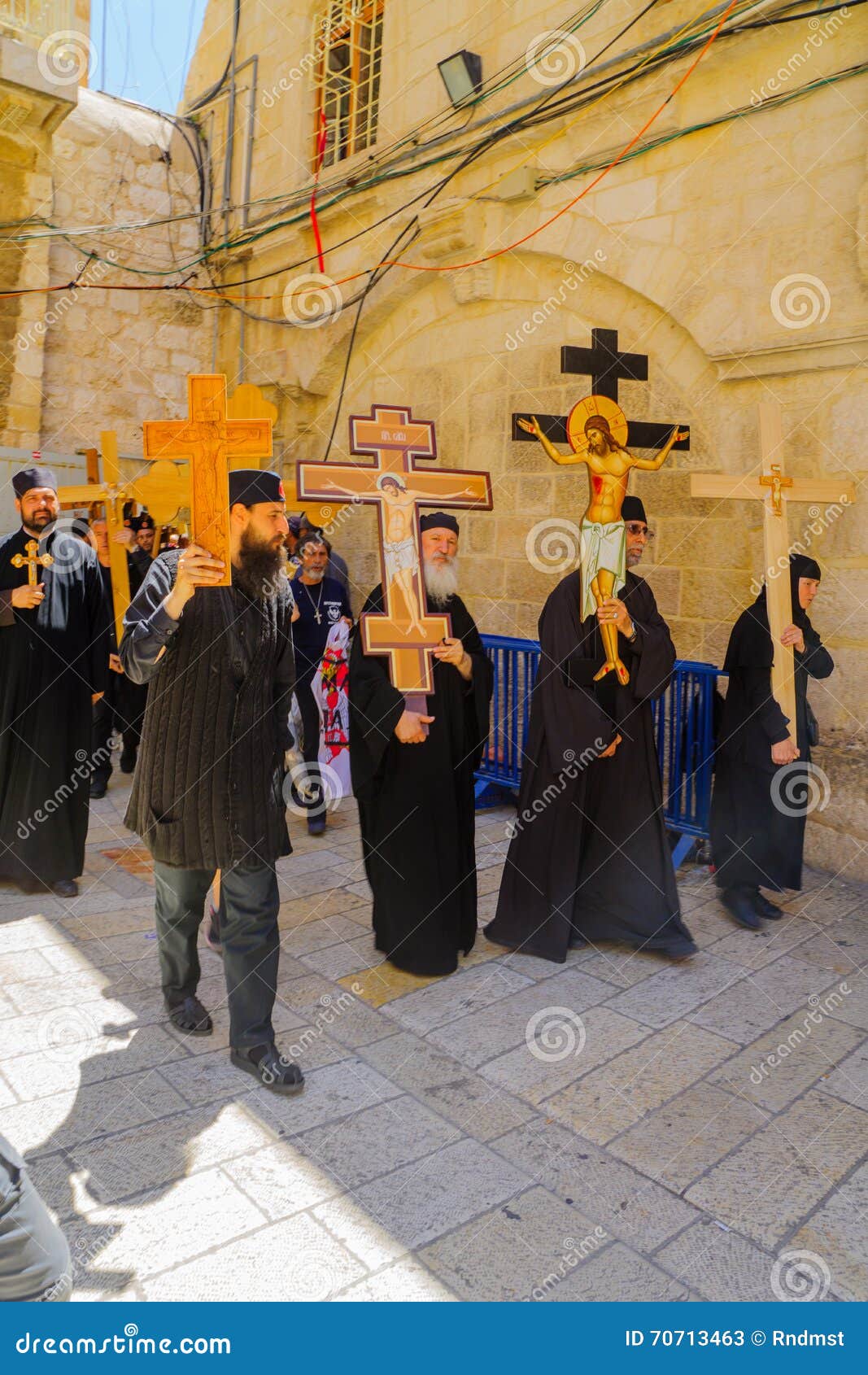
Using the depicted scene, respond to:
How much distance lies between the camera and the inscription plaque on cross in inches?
164

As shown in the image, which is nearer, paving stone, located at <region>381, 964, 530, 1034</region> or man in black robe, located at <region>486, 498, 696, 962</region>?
paving stone, located at <region>381, 964, 530, 1034</region>

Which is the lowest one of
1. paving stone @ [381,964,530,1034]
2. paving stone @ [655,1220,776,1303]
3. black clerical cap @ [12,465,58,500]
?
paving stone @ [381,964,530,1034]

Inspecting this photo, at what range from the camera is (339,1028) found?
3652 mm

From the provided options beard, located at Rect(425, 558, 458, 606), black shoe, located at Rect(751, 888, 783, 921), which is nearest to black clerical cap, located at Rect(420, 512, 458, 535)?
beard, located at Rect(425, 558, 458, 606)

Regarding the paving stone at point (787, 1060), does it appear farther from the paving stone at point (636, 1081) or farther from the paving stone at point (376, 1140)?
the paving stone at point (376, 1140)

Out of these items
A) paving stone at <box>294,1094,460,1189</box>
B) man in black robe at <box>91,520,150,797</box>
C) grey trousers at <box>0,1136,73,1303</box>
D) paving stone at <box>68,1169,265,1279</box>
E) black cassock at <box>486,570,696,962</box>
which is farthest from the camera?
man in black robe at <box>91,520,150,797</box>

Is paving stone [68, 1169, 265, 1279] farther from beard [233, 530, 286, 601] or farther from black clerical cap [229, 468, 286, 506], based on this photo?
black clerical cap [229, 468, 286, 506]

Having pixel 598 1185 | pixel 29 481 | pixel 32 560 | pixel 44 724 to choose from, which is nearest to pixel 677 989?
pixel 598 1185

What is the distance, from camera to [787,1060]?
3.50 metres

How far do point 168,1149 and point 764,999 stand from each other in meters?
2.38

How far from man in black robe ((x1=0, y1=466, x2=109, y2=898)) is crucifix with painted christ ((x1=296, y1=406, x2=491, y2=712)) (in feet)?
6.71

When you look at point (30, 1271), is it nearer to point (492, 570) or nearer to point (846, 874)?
point (846, 874)

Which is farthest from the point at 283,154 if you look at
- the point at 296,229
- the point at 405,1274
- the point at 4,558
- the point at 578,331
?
the point at 405,1274

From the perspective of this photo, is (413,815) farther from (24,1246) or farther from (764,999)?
(24,1246)
